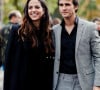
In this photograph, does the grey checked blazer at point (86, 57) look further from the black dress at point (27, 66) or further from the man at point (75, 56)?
the black dress at point (27, 66)

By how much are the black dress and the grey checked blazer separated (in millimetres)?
162

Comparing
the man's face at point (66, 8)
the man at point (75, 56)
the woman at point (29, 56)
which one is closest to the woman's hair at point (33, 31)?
the woman at point (29, 56)

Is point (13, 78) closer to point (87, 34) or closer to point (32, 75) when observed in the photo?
point (32, 75)

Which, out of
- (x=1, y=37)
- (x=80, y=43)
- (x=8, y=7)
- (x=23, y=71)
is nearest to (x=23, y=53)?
(x=23, y=71)

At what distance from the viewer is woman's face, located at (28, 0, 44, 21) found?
23.2ft

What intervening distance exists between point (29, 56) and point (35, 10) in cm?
62

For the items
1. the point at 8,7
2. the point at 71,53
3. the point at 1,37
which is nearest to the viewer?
the point at 71,53

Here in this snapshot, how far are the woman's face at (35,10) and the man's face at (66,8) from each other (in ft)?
1.16

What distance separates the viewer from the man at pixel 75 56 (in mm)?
6809

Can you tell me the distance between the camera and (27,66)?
698 cm

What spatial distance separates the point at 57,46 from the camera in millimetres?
6914

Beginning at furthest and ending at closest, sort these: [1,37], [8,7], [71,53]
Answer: [8,7] < [1,37] < [71,53]

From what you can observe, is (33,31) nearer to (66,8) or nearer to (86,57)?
(66,8)

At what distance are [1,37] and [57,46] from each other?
5.87m
